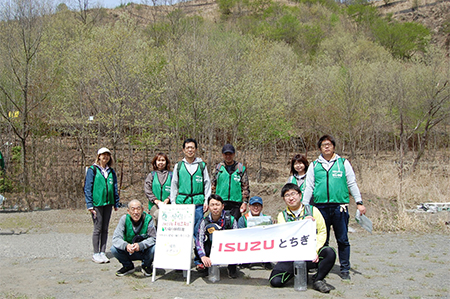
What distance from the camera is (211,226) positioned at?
5.63m

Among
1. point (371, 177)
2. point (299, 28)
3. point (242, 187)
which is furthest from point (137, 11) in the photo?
point (242, 187)

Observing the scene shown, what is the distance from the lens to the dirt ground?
15.7 feet

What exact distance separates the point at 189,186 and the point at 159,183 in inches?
33.0

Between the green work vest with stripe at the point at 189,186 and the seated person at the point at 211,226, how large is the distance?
56 centimetres

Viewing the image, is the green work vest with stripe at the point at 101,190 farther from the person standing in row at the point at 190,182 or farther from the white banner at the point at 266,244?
the white banner at the point at 266,244

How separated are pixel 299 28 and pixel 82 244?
56.4 metres

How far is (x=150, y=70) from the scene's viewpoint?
2175 centimetres

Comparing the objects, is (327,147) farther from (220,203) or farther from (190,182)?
(190,182)

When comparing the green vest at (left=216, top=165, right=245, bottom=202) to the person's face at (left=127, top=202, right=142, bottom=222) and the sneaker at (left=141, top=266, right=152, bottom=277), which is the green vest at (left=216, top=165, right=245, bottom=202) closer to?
the person's face at (left=127, top=202, right=142, bottom=222)

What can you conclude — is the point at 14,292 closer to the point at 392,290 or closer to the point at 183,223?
the point at 183,223

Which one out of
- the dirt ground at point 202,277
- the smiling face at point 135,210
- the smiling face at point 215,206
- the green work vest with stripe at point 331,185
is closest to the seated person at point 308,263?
the dirt ground at point 202,277

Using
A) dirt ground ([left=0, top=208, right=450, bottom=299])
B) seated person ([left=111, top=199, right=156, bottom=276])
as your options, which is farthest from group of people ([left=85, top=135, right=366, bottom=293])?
dirt ground ([left=0, top=208, right=450, bottom=299])

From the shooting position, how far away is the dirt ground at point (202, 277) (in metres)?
4.79

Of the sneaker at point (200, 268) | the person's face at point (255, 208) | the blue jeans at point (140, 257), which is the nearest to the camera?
the sneaker at point (200, 268)
